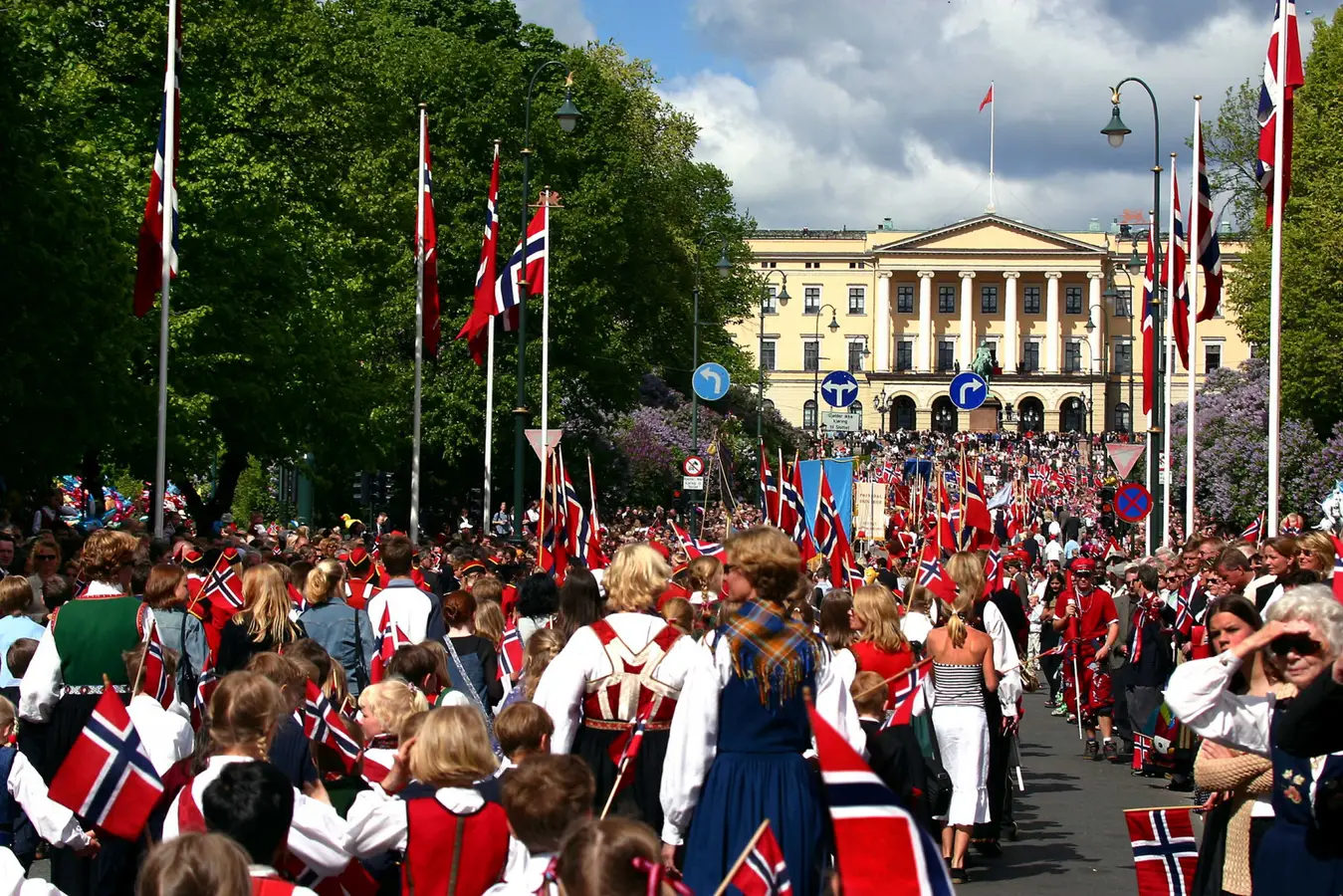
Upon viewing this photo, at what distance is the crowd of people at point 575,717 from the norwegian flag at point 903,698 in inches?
1.0

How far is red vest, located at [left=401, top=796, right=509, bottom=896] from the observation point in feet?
17.1

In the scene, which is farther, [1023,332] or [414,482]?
[1023,332]

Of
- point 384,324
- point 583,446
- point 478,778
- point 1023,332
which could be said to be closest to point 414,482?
point 384,324

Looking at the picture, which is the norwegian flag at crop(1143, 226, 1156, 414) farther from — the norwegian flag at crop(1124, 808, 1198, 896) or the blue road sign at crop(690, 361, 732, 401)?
the norwegian flag at crop(1124, 808, 1198, 896)

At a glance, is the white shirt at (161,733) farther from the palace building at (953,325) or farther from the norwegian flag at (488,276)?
the palace building at (953,325)

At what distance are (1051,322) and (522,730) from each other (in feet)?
409

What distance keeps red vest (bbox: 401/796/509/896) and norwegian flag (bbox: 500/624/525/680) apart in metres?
4.21

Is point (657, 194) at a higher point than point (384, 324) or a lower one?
higher

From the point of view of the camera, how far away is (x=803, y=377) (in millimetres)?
132750

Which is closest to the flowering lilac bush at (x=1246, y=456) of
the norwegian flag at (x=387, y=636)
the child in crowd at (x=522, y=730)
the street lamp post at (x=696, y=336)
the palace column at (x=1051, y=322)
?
the street lamp post at (x=696, y=336)

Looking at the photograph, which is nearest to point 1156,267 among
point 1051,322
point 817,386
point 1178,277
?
point 1178,277

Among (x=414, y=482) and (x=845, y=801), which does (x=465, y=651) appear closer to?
(x=845, y=801)

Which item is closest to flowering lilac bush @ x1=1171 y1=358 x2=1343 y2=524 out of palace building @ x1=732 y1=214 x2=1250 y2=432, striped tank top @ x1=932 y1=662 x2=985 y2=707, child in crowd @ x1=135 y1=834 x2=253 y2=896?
striped tank top @ x1=932 y1=662 x2=985 y2=707

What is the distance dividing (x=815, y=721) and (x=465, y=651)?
596 cm
